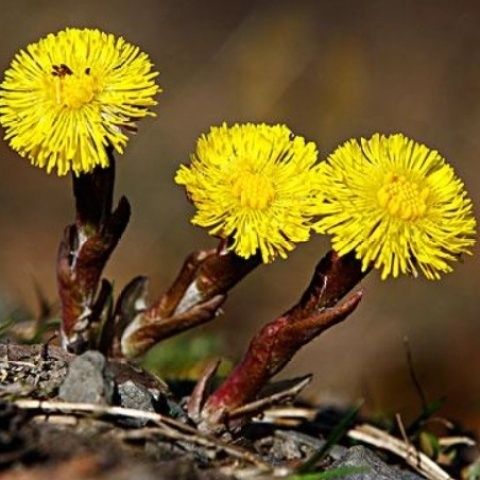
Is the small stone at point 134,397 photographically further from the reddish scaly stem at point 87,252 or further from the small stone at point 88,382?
the reddish scaly stem at point 87,252

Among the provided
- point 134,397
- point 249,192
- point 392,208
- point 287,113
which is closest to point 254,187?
point 249,192

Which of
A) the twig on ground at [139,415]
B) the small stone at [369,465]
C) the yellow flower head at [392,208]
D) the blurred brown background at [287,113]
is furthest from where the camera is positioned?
the blurred brown background at [287,113]

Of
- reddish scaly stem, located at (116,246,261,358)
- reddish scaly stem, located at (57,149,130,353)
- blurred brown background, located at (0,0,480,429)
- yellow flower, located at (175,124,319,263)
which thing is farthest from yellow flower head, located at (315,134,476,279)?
blurred brown background, located at (0,0,480,429)

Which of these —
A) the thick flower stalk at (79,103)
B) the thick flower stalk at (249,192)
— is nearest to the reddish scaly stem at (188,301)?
the thick flower stalk at (249,192)

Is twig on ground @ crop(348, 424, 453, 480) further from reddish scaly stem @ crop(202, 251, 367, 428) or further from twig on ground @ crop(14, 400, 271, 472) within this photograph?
twig on ground @ crop(14, 400, 271, 472)

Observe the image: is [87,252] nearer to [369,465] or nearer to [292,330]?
[292,330]

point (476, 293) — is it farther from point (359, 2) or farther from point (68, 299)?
point (68, 299)
